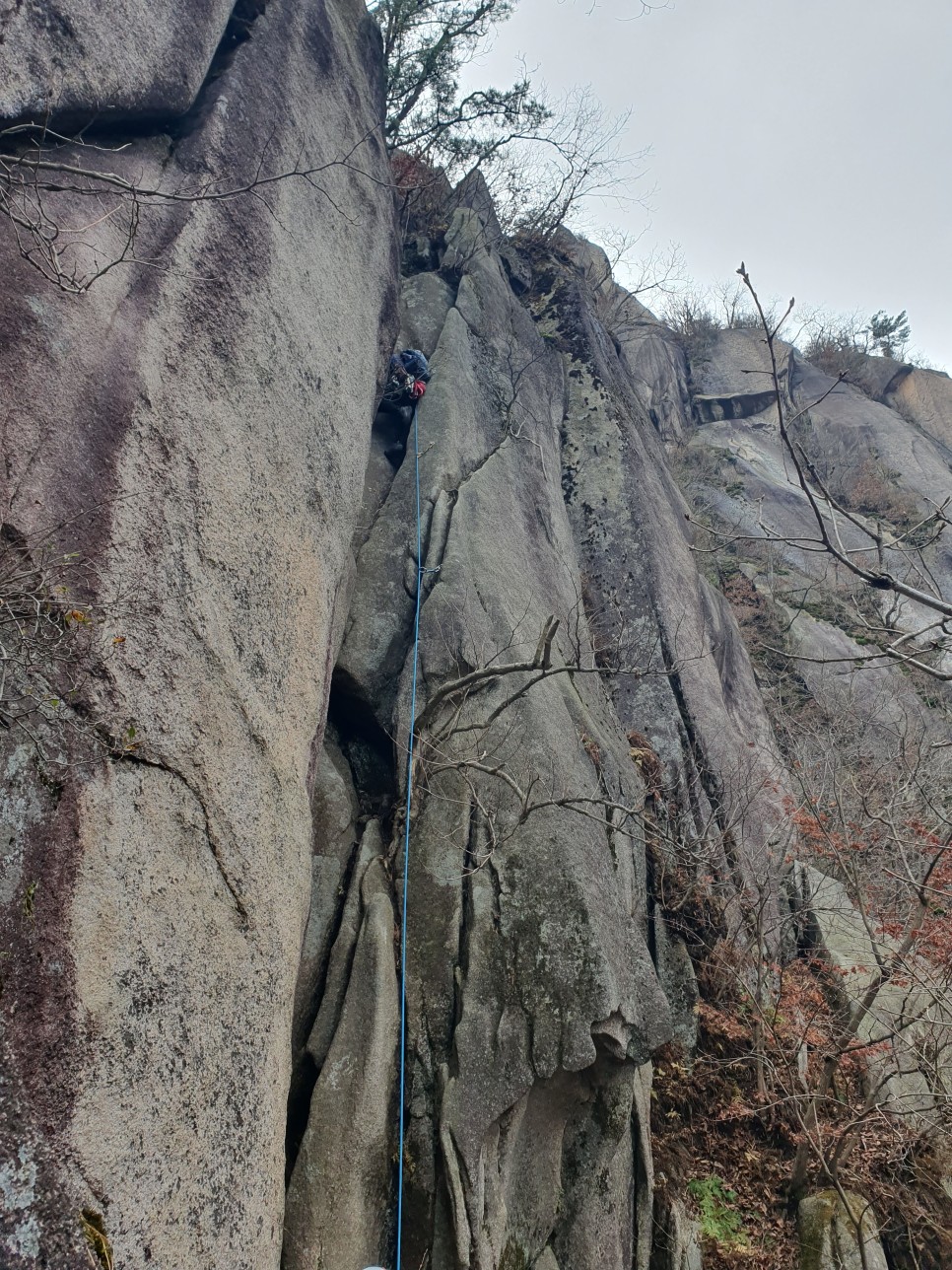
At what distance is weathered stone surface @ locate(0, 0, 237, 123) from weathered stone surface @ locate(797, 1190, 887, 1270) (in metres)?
9.23

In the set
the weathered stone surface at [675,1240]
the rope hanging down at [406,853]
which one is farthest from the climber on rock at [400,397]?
the weathered stone surface at [675,1240]

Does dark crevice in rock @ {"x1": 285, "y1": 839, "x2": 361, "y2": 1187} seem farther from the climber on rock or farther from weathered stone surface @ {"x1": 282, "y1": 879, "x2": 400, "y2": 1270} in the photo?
the climber on rock

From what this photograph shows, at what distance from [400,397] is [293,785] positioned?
18.5ft

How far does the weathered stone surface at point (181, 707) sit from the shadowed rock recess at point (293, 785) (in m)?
0.02

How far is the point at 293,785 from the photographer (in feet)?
15.7

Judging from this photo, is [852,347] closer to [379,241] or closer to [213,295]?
[379,241]

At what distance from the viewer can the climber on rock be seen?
8898 millimetres

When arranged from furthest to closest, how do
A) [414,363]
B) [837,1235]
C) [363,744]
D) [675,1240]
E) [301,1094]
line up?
[414,363] < [363,744] < [837,1235] < [675,1240] < [301,1094]

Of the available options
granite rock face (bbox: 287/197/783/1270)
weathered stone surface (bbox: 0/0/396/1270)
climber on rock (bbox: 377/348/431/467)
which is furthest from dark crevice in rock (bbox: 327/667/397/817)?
climber on rock (bbox: 377/348/431/467)

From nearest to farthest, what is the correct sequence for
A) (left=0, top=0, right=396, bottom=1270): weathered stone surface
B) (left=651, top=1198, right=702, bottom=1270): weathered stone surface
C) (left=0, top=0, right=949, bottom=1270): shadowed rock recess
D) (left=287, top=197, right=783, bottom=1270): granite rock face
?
1. (left=0, top=0, right=396, bottom=1270): weathered stone surface
2. (left=0, top=0, right=949, bottom=1270): shadowed rock recess
3. (left=287, top=197, right=783, bottom=1270): granite rock face
4. (left=651, top=1198, right=702, bottom=1270): weathered stone surface

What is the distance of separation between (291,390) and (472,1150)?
533 cm

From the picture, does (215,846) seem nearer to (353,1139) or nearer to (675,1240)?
(353,1139)

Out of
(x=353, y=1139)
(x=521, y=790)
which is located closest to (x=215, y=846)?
(x=353, y=1139)

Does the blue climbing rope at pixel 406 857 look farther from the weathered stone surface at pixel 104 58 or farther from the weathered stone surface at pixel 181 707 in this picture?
the weathered stone surface at pixel 104 58
